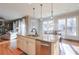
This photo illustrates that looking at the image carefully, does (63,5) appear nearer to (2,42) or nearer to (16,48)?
(16,48)

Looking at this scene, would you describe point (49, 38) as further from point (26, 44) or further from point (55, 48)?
point (26, 44)

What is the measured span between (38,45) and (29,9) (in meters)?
0.57

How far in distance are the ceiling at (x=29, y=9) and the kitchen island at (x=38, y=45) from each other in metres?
0.35

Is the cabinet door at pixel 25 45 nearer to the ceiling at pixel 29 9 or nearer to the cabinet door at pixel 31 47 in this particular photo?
the cabinet door at pixel 31 47

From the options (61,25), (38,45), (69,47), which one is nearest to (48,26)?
(61,25)

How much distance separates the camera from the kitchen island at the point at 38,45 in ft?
4.95

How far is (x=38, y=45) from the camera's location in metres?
1.54

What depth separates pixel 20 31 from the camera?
5.06 feet

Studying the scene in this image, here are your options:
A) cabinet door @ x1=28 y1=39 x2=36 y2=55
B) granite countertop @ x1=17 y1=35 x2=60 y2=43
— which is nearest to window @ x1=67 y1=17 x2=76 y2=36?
granite countertop @ x1=17 y1=35 x2=60 y2=43

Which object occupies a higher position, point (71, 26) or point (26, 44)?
point (71, 26)

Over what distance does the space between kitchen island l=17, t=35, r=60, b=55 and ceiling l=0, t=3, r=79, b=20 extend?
347 mm

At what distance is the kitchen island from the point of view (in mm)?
1507

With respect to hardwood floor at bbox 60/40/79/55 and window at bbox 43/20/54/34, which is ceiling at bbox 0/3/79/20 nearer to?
window at bbox 43/20/54/34
